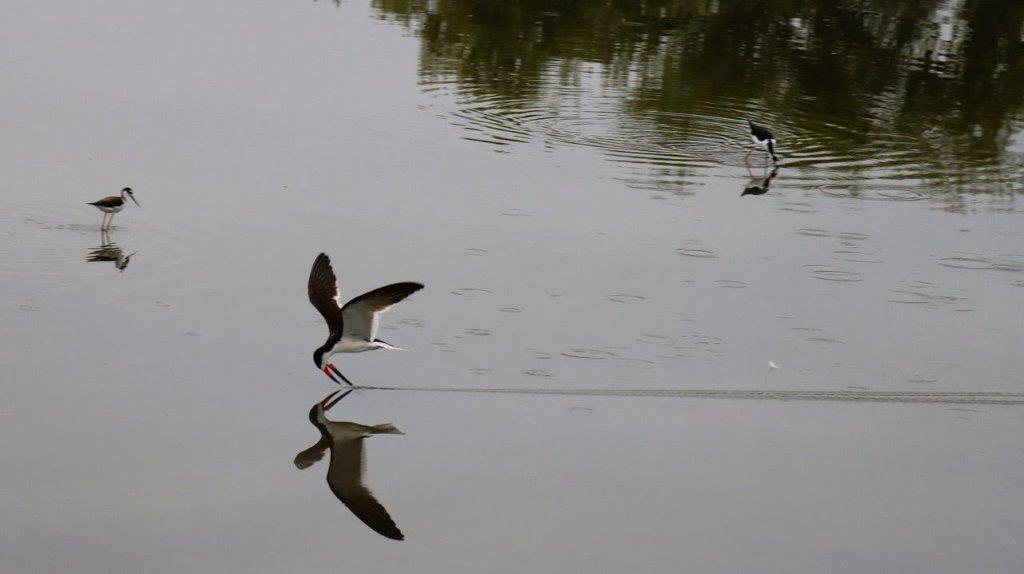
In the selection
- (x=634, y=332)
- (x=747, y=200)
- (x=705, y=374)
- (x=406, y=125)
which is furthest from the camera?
(x=406, y=125)

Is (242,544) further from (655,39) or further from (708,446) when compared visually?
(655,39)

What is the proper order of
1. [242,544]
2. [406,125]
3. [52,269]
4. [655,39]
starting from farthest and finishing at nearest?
[655,39] < [406,125] < [52,269] < [242,544]

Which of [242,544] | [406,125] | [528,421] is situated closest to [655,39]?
[406,125]

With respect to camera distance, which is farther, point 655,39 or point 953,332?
point 655,39

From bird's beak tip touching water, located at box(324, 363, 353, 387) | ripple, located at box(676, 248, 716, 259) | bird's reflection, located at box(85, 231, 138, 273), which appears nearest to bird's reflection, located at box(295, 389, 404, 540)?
bird's beak tip touching water, located at box(324, 363, 353, 387)

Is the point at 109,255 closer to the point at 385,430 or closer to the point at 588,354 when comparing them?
the point at 385,430

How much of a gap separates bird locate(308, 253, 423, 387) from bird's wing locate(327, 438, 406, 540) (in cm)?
87

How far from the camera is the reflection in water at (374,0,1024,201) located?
17719 mm

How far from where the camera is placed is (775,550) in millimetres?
8180

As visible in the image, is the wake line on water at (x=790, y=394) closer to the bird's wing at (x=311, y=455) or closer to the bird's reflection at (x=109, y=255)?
the bird's wing at (x=311, y=455)

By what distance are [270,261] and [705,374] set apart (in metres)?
4.30

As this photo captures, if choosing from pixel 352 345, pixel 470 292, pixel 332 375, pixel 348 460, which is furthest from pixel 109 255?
pixel 348 460

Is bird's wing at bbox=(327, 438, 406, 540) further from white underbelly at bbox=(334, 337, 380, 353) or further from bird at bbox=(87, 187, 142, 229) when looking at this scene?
bird at bbox=(87, 187, 142, 229)

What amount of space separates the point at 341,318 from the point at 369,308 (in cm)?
25
